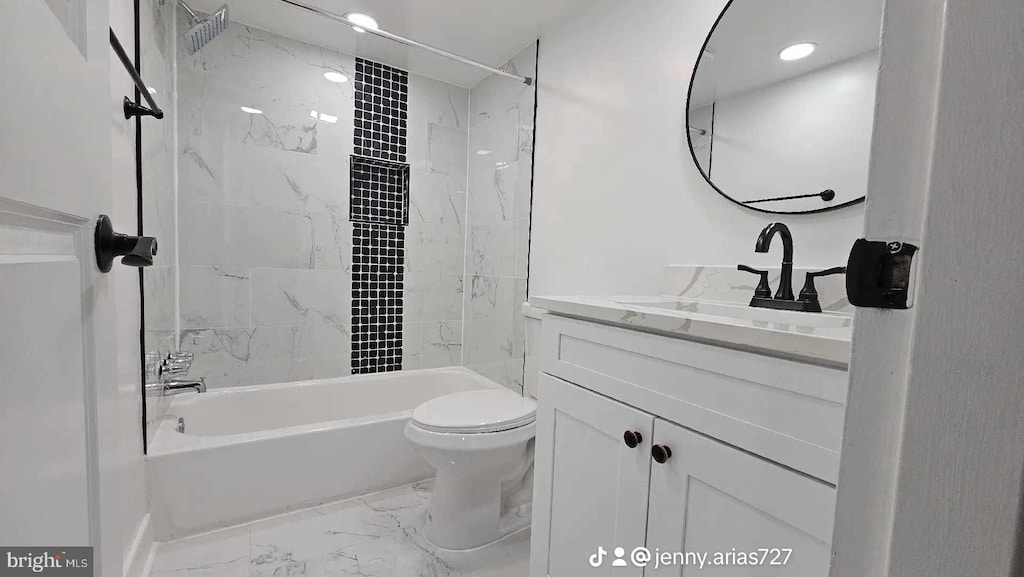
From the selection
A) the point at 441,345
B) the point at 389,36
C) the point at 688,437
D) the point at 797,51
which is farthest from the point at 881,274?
the point at 441,345

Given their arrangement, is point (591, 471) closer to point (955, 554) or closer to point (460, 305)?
point (955, 554)

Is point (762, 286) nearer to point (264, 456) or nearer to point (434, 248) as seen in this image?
point (264, 456)

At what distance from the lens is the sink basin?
0.94m

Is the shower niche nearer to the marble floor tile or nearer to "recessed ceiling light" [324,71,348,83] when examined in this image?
"recessed ceiling light" [324,71,348,83]

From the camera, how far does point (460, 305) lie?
2.94 m

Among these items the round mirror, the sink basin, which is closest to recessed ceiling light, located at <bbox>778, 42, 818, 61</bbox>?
the round mirror

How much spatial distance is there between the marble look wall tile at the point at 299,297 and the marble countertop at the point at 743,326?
172 centimetres

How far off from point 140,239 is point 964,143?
835 millimetres

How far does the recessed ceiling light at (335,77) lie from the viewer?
7.89ft

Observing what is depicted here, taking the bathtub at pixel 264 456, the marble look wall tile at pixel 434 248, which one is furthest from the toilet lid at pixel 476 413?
the marble look wall tile at pixel 434 248

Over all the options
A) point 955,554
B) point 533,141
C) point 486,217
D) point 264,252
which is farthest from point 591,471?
point 264,252

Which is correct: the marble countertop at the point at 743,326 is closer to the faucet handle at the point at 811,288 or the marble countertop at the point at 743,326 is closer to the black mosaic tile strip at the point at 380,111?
the faucet handle at the point at 811,288

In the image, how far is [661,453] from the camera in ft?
2.75

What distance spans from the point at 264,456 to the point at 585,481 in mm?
1369
